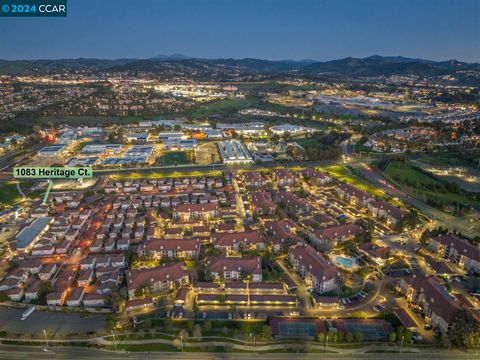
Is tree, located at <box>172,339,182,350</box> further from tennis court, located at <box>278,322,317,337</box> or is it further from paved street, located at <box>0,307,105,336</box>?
tennis court, located at <box>278,322,317,337</box>

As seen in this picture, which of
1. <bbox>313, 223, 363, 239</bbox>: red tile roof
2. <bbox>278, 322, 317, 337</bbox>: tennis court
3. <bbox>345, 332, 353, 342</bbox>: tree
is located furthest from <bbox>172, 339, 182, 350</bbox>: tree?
<bbox>313, 223, 363, 239</bbox>: red tile roof

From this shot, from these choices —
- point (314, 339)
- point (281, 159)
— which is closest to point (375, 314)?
point (314, 339)

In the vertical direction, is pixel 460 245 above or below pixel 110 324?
above

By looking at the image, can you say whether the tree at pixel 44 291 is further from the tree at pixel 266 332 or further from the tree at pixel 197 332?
the tree at pixel 266 332

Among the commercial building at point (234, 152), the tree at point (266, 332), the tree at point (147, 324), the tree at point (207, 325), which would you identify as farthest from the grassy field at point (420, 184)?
the tree at point (147, 324)

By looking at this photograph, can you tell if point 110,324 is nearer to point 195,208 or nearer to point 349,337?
point 349,337

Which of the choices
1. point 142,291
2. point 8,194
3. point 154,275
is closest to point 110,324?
point 142,291
